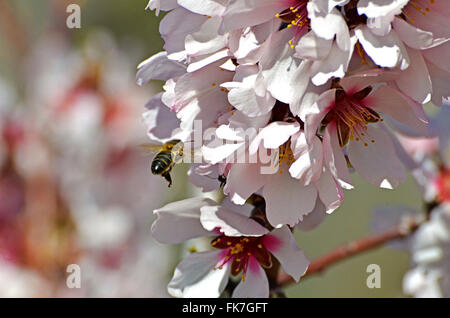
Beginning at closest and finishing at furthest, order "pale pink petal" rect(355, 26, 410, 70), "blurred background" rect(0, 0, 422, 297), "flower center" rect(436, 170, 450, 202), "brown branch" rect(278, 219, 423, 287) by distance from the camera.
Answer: "pale pink petal" rect(355, 26, 410, 70), "brown branch" rect(278, 219, 423, 287), "flower center" rect(436, 170, 450, 202), "blurred background" rect(0, 0, 422, 297)

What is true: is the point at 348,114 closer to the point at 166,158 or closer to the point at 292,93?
the point at 292,93

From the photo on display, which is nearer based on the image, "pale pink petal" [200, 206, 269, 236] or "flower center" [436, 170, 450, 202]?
"pale pink petal" [200, 206, 269, 236]

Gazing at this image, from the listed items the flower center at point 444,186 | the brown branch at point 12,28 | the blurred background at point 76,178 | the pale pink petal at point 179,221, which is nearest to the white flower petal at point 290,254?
the pale pink petal at point 179,221

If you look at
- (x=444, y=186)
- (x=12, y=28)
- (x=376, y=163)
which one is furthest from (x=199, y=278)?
(x=12, y=28)

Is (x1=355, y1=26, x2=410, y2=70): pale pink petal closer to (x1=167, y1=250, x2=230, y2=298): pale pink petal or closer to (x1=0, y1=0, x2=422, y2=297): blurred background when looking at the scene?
(x1=167, y1=250, x2=230, y2=298): pale pink petal

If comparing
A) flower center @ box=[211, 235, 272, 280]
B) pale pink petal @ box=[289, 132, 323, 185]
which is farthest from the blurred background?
pale pink petal @ box=[289, 132, 323, 185]

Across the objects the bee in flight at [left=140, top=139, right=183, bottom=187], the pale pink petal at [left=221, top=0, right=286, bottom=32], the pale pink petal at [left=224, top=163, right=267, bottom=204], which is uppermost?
the pale pink petal at [left=221, top=0, right=286, bottom=32]

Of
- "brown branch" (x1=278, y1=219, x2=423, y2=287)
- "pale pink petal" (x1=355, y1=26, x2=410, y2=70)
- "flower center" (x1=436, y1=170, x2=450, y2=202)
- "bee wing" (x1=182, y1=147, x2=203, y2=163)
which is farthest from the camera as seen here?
"flower center" (x1=436, y1=170, x2=450, y2=202)
